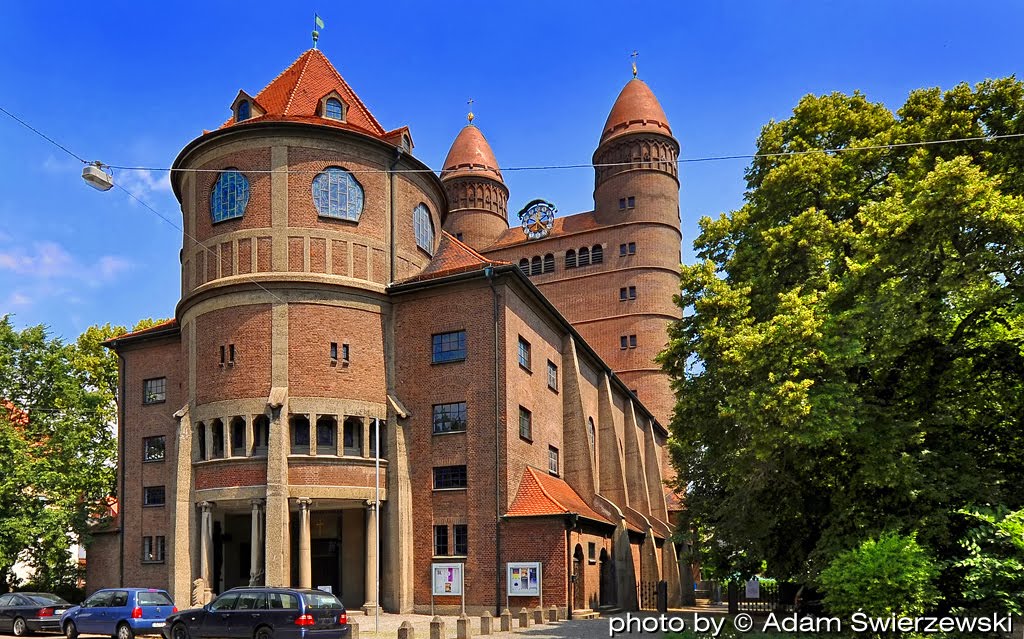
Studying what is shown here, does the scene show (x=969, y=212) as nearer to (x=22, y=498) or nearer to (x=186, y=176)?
(x=186, y=176)

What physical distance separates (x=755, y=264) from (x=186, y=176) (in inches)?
939

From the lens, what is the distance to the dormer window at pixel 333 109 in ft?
120

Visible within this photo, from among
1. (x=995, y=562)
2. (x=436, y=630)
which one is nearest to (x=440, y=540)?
(x=436, y=630)

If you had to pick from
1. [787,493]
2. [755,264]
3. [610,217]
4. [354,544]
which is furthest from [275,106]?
[610,217]

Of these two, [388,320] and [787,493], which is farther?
[388,320]

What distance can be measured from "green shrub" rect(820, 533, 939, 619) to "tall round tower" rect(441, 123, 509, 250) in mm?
58581

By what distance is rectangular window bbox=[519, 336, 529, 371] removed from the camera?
35456 millimetres

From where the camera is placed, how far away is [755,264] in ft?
85.9

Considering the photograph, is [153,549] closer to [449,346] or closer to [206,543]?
[206,543]

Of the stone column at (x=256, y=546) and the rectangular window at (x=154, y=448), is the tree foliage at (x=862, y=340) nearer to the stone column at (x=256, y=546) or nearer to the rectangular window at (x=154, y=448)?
the stone column at (x=256, y=546)

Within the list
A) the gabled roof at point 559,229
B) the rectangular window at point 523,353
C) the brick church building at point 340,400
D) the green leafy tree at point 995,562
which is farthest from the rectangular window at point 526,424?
the gabled roof at point 559,229

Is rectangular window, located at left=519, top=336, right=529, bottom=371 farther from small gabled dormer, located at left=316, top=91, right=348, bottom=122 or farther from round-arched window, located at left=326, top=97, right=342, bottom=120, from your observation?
round-arched window, located at left=326, top=97, right=342, bottom=120

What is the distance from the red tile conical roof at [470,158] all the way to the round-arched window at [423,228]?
3788 cm

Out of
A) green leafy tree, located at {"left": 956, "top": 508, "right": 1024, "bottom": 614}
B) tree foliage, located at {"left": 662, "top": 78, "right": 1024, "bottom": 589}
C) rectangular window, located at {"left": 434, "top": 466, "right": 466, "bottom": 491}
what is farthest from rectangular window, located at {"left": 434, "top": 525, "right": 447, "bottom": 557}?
green leafy tree, located at {"left": 956, "top": 508, "right": 1024, "bottom": 614}
